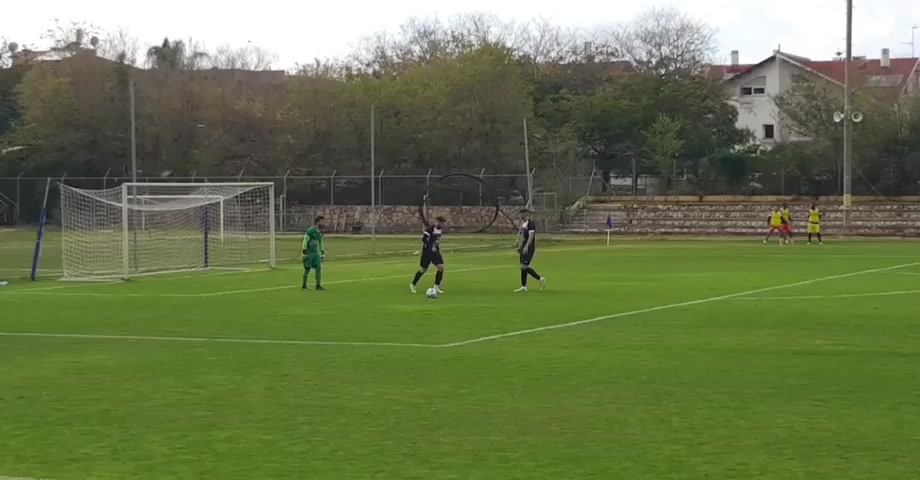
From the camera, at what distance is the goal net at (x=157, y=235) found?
34.2 meters

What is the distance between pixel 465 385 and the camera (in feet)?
41.7

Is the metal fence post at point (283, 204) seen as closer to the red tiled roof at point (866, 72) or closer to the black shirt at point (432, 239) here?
the red tiled roof at point (866, 72)

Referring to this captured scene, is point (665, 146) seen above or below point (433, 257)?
above

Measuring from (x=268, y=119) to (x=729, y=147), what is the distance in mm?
28459

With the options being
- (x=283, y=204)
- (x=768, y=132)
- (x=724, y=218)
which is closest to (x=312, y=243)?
(x=724, y=218)

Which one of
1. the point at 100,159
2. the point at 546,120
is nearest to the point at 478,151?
the point at 546,120

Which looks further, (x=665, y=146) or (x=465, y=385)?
(x=665, y=146)

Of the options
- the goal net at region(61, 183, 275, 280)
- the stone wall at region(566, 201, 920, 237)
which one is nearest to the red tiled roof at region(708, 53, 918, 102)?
the stone wall at region(566, 201, 920, 237)

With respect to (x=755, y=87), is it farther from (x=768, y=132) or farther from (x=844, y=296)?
(x=844, y=296)

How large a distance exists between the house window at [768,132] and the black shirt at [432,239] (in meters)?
72.0

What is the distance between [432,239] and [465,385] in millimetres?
12991

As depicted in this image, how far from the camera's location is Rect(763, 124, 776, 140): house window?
93.9 meters

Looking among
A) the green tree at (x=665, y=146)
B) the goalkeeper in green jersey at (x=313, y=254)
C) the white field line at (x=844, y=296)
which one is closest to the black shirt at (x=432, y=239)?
the goalkeeper in green jersey at (x=313, y=254)

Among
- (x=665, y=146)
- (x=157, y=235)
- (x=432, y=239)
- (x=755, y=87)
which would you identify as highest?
(x=755, y=87)
